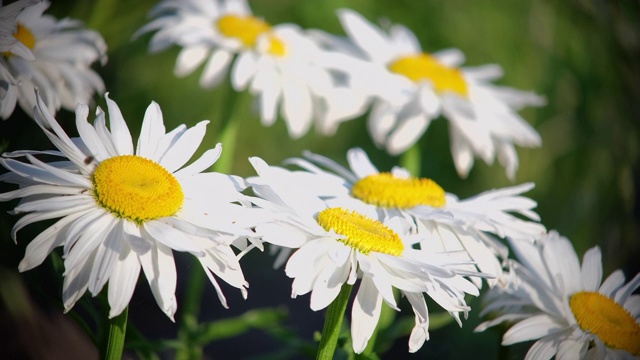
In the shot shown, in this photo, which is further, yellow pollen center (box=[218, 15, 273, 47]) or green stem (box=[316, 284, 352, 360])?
yellow pollen center (box=[218, 15, 273, 47])

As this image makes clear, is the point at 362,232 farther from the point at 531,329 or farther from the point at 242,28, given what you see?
the point at 242,28

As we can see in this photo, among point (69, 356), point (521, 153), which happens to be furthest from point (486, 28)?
point (69, 356)

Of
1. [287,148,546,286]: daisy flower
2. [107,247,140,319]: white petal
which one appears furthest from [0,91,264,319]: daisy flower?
[287,148,546,286]: daisy flower

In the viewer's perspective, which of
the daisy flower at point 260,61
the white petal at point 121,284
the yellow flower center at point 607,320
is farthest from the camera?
the daisy flower at point 260,61

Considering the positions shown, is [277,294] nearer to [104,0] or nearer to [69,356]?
[69,356]

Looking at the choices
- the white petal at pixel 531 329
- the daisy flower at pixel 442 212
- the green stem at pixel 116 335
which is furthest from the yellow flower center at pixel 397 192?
the green stem at pixel 116 335

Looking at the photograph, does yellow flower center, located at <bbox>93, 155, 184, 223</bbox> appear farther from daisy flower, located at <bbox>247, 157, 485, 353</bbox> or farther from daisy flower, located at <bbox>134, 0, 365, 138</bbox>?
daisy flower, located at <bbox>134, 0, 365, 138</bbox>

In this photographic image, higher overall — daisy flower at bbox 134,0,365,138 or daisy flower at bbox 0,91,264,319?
daisy flower at bbox 0,91,264,319

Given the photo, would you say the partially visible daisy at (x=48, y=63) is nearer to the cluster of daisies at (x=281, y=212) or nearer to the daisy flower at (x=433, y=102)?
the cluster of daisies at (x=281, y=212)
